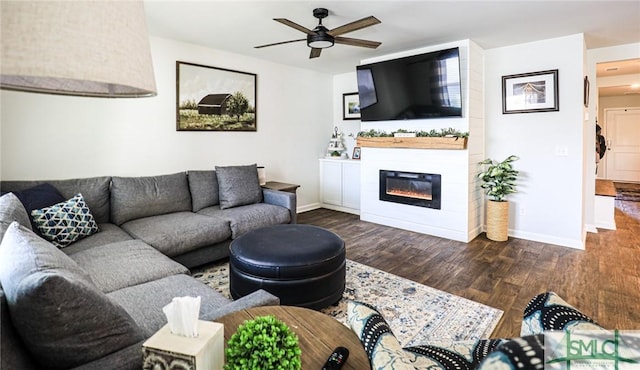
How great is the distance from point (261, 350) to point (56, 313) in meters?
0.55

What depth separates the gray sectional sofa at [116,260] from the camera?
2.94 ft

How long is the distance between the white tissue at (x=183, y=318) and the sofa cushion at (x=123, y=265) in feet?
3.92

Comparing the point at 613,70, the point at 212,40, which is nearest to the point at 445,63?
the point at 212,40

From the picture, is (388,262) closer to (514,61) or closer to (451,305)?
(451,305)

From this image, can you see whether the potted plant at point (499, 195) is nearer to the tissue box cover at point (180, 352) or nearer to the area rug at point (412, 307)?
the area rug at point (412, 307)

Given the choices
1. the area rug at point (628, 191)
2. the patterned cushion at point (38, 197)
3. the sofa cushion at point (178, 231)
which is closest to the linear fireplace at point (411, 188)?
the sofa cushion at point (178, 231)

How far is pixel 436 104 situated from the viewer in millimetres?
4207

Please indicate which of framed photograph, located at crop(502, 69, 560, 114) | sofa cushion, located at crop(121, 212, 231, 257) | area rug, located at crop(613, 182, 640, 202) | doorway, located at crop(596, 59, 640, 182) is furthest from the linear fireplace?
doorway, located at crop(596, 59, 640, 182)

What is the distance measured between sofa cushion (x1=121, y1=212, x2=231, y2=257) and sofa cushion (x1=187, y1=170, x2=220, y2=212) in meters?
0.35

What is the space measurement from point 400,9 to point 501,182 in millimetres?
2441

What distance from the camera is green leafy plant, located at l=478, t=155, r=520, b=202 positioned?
412 cm

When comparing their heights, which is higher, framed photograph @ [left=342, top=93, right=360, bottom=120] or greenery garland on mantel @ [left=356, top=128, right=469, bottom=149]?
framed photograph @ [left=342, top=93, right=360, bottom=120]

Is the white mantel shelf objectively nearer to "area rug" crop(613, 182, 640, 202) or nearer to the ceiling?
the ceiling

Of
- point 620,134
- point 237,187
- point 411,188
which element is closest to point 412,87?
point 411,188
